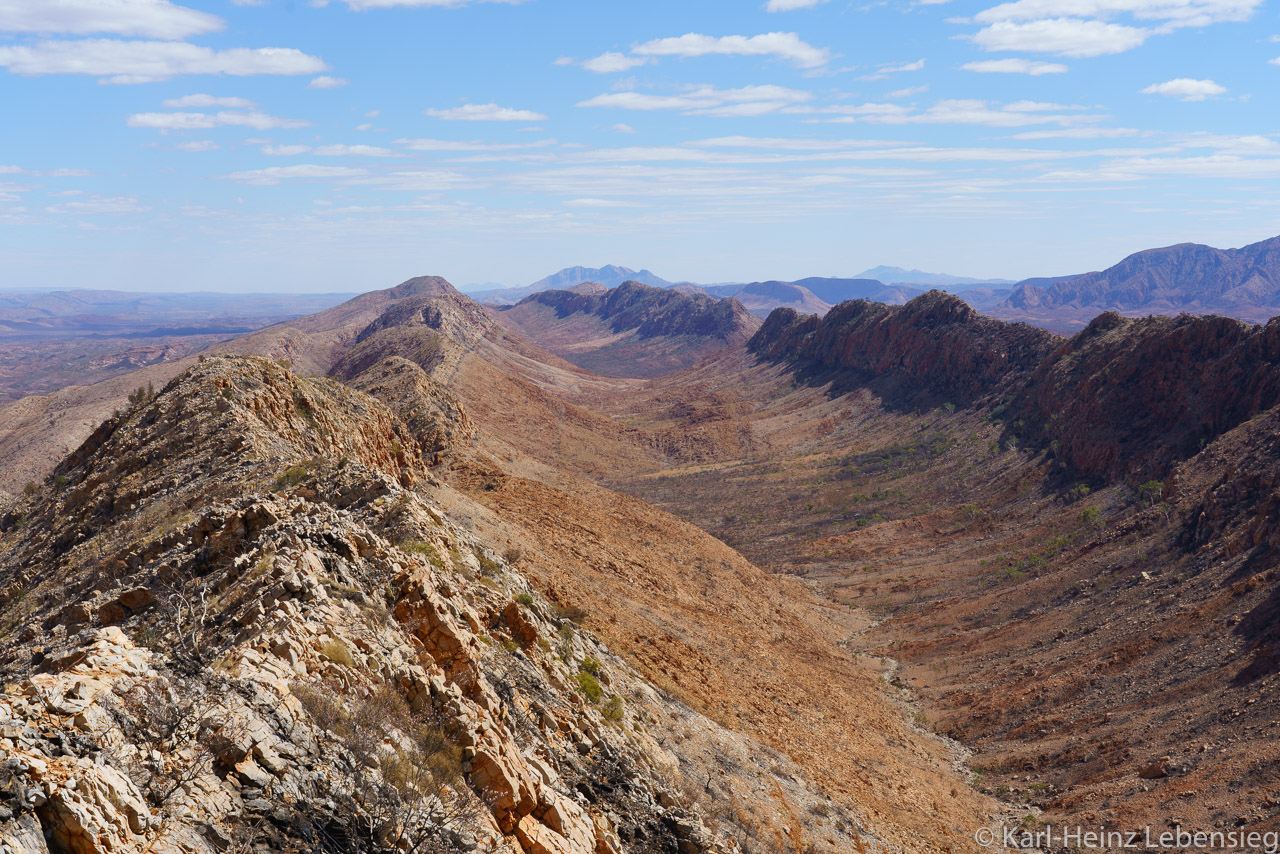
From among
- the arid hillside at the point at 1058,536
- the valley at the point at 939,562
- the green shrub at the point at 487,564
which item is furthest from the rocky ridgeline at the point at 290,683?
the arid hillside at the point at 1058,536

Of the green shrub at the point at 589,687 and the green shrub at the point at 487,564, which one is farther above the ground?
the green shrub at the point at 487,564

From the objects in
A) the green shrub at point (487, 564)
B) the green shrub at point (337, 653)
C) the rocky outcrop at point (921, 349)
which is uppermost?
the rocky outcrop at point (921, 349)

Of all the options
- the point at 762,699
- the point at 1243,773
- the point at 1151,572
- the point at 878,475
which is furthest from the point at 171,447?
the point at 878,475

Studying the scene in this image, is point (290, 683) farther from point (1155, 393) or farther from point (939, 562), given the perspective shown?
point (1155, 393)

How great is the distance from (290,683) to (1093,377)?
222 ft

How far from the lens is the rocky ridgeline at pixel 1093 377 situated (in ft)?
167

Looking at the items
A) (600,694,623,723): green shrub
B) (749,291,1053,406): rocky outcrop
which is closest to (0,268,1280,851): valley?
(749,291,1053,406): rocky outcrop

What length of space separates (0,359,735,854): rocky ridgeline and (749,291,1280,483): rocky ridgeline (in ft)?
154

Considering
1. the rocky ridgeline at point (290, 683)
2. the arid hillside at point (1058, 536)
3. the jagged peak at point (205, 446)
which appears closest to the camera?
the rocky ridgeline at point (290, 683)

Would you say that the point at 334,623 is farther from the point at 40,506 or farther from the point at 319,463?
the point at 40,506

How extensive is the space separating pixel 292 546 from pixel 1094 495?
53.0m

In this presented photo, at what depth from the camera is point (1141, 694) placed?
30.2 meters

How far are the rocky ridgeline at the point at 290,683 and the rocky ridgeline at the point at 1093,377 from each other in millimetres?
46863

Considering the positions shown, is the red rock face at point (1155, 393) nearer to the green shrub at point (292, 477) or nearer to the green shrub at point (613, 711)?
the green shrub at point (613, 711)
